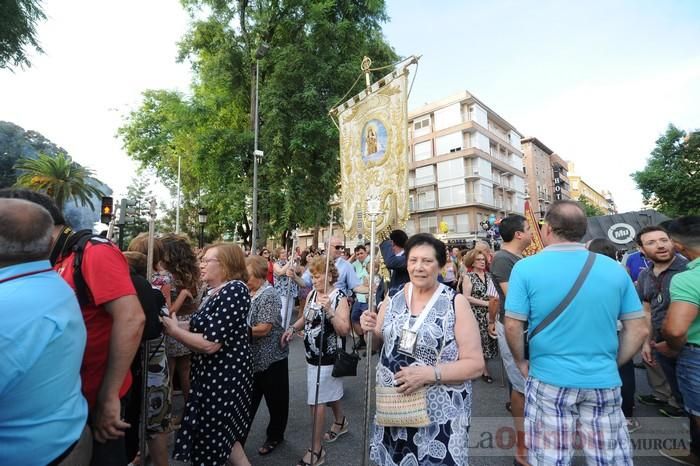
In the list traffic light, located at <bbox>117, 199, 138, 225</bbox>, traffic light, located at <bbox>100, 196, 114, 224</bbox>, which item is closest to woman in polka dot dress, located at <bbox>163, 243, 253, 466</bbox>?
traffic light, located at <bbox>117, 199, 138, 225</bbox>

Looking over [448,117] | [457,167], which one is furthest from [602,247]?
[448,117]

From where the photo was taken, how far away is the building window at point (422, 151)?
132 feet

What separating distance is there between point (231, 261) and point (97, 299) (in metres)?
1.02

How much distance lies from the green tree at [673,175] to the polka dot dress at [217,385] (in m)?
27.0

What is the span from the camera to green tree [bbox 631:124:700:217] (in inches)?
816

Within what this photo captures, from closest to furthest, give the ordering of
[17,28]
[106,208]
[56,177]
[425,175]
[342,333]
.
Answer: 1. [342,333]
2. [106,208]
3. [17,28]
4. [56,177]
5. [425,175]

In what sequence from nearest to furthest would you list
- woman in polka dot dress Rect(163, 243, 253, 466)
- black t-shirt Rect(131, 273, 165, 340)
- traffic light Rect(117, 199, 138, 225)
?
black t-shirt Rect(131, 273, 165, 340) → woman in polka dot dress Rect(163, 243, 253, 466) → traffic light Rect(117, 199, 138, 225)

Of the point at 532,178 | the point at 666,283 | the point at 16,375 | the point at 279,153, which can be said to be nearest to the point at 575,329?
the point at 666,283

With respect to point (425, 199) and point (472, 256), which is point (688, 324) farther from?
point (425, 199)

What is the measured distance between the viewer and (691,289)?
90.5 inches

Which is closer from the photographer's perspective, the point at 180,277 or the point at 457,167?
the point at 180,277

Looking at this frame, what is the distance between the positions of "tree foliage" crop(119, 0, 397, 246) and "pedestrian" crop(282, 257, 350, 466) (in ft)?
39.0

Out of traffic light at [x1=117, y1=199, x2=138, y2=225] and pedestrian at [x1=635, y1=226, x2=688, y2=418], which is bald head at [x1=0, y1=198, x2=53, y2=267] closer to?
traffic light at [x1=117, y1=199, x2=138, y2=225]

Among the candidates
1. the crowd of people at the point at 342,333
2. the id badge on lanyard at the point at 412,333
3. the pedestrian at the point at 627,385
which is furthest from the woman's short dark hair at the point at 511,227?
the id badge on lanyard at the point at 412,333
